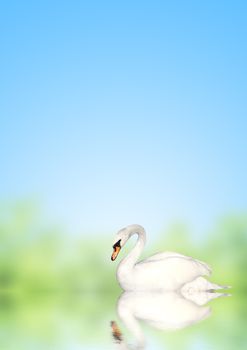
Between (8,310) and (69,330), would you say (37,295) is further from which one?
(69,330)

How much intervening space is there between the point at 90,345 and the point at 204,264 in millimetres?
7893

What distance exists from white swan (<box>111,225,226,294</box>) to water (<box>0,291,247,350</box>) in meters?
2.62

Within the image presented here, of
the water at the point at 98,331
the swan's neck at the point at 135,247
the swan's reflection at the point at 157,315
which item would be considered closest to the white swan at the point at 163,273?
the swan's neck at the point at 135,247

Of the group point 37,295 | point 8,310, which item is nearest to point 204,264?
point 37,295

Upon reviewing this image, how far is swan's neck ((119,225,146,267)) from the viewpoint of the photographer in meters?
13.8

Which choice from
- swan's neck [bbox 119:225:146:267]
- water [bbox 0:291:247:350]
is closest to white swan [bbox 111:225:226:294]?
swan's neck [bbox 119:225:146:267]

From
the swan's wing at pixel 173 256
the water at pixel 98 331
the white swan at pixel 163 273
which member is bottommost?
the water at pixel 98 331

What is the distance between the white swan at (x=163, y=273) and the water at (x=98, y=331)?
2623mm

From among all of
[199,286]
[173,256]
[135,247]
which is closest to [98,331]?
[173,256]

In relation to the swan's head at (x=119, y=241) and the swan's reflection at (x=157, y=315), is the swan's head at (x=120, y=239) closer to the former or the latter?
the swan's head at (x=119, y=241)

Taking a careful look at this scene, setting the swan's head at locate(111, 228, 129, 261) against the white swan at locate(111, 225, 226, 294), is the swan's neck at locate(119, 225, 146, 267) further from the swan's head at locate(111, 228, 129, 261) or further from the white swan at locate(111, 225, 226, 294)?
the swan's head at locate(111, 228, 129, 261)

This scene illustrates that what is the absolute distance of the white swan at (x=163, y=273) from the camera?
13.4 meters

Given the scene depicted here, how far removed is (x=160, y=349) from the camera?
5625 mm

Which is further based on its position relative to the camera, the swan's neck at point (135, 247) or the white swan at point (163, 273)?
the swan's neck at point (135, 247)
